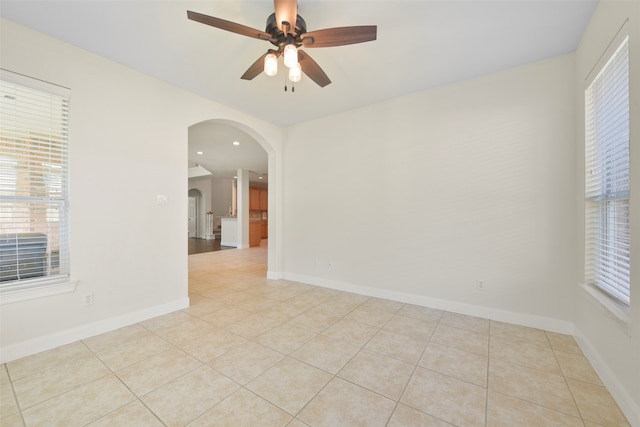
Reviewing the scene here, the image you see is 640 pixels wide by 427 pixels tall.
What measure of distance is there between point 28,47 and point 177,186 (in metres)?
1.56

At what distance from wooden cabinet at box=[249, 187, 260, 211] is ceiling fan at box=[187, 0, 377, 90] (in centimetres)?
922

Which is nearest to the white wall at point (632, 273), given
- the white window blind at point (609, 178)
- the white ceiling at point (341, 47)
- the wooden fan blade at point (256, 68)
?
the white window blind at point (609, 178)

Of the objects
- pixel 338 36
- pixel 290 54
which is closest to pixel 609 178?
pixel 338 36

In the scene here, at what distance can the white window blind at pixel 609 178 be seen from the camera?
1.61m

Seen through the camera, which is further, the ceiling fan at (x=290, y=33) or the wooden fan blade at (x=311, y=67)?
the wooden fan blade at (x=311, y=67)

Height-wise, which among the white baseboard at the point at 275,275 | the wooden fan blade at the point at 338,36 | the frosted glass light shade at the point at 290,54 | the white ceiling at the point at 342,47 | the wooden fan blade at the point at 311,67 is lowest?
the white baseboard at the point at 275,275

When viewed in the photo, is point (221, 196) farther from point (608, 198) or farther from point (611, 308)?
point (611, 308)

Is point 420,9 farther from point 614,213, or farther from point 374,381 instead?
point 374,381

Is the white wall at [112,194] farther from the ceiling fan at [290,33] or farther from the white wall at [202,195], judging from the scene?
the white wall at [202,195]

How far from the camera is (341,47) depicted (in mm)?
2244

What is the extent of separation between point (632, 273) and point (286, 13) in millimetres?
2620

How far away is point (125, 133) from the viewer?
2553mm

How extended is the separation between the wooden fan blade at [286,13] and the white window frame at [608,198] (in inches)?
80.2

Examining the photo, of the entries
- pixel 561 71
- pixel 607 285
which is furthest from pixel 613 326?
pixel 561 71
